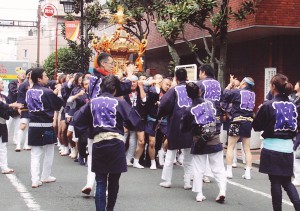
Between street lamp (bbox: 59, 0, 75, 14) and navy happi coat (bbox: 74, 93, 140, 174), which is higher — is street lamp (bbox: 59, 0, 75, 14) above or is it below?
above

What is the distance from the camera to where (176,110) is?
899cm

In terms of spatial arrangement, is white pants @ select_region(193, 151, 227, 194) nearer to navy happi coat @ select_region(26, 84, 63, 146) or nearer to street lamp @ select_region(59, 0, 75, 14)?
navy happi coat @ select_region(26, 84, 63, 146)

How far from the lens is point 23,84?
13453 millimetres

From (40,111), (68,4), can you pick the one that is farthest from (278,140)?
(68,4)

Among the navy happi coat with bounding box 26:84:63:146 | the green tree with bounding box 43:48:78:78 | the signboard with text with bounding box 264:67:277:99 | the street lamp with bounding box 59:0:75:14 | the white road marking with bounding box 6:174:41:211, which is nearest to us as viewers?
the white road marking with bounding box 6:174:41:211

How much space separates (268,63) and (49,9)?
2274 centimetres

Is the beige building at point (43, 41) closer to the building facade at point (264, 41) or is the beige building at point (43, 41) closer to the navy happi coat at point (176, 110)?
the building facade at point (264, 41)

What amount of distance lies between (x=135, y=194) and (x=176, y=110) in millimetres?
1595

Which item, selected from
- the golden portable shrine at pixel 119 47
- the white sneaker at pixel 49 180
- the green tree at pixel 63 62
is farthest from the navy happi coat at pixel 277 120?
the green tree at pixel 63 62

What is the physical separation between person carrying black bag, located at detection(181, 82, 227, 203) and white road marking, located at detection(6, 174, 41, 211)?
247 cm

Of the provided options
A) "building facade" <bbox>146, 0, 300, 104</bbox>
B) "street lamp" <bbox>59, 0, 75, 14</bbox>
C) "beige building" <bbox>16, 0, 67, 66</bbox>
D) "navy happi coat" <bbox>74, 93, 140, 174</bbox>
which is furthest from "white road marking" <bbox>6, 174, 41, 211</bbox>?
"beige building" <bbox>16, 0, 67, 66</bbox>

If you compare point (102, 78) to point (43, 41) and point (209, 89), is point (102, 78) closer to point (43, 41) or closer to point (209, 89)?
point (209, 89)

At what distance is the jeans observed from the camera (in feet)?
21.8

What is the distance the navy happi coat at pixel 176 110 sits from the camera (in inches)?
352
